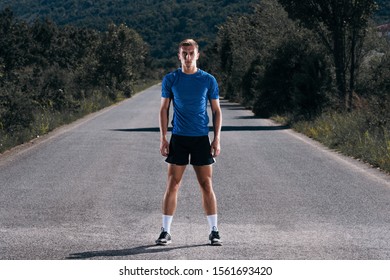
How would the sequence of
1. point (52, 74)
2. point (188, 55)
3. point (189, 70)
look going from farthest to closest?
1. point (52, 74)
2. point (189, 70)
3. point (188, 55)

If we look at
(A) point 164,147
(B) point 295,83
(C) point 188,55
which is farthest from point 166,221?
(B) point 295,83

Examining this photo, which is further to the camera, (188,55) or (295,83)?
(295,83)

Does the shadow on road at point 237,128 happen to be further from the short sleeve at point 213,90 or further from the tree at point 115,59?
the tree at point 115,59

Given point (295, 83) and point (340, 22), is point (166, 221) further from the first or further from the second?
point (295, 83)

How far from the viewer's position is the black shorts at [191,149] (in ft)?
29.6

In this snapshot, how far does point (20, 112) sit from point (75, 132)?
2.79 m

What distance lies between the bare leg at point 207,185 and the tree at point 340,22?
23.6 meters

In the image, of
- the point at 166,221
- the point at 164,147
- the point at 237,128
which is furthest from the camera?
the point at 237,128

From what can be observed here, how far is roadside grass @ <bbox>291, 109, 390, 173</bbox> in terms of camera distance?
19453 mm

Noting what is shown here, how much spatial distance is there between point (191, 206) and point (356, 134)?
471 inches

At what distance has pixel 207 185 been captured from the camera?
9.19m

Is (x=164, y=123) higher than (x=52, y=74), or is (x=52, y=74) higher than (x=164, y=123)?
(x=164, y=123)

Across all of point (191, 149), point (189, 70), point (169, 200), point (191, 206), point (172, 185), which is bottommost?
point (191, 206)
